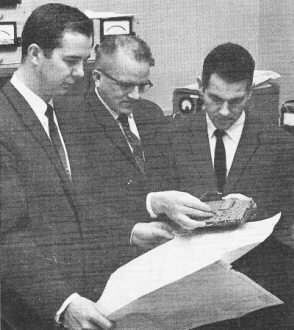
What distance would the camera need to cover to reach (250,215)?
130 centimetres

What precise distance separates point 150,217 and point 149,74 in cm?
33

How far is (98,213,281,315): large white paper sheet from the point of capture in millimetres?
Result: 1097

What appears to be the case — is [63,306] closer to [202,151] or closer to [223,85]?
[202,151]

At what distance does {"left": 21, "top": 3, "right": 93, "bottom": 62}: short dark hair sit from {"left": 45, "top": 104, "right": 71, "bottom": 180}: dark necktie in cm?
12

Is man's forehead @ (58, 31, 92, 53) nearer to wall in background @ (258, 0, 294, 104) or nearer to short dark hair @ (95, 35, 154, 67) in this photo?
short dark hair @ (95, 35, 154, 67)

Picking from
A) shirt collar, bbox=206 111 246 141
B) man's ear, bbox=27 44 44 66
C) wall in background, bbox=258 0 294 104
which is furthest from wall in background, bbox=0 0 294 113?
man's ear, bbox=27 44 44 66

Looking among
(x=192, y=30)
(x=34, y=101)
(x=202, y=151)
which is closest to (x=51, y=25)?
(x=34, y=101)

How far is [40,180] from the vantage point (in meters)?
1.18

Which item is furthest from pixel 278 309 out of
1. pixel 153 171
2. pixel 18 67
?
pixel 18 67

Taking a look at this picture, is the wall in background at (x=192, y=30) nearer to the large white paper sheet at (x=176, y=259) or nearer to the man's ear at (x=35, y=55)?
the man's ear at (x=35, y=55)

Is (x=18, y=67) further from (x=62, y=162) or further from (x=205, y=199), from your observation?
(x=205, y=199)

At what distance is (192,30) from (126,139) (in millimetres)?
302

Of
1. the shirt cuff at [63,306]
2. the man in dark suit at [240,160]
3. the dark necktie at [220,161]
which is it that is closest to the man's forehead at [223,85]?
the man in dark suit at [240,160]

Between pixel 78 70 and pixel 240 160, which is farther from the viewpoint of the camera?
pixel 240 160
